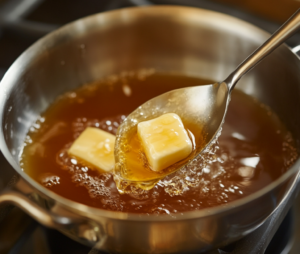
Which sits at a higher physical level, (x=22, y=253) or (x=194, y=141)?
(x=194, y=141)

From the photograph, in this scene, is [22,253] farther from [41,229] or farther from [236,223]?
[236,223]

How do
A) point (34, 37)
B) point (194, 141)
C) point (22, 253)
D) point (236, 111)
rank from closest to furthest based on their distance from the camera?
point (22, 253)
point (194, 141)
point (236, 111)
point (34, 37)

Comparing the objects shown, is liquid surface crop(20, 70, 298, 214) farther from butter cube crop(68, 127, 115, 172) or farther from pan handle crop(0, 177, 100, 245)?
pan handle crop(0, 177, 100, 245)

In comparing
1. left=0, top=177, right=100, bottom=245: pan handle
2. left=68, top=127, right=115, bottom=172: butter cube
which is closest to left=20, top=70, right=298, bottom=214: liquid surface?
left=68, top=127, right=115, bottom=172: butter cube

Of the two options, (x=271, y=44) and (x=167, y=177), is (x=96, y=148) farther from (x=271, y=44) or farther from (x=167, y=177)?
(x=271, y=44)

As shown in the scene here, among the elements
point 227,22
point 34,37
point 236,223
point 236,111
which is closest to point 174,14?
point 227,22

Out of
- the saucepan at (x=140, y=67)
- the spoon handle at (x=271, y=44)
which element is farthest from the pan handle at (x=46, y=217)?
the spoon handle at (x=271, y=44)
